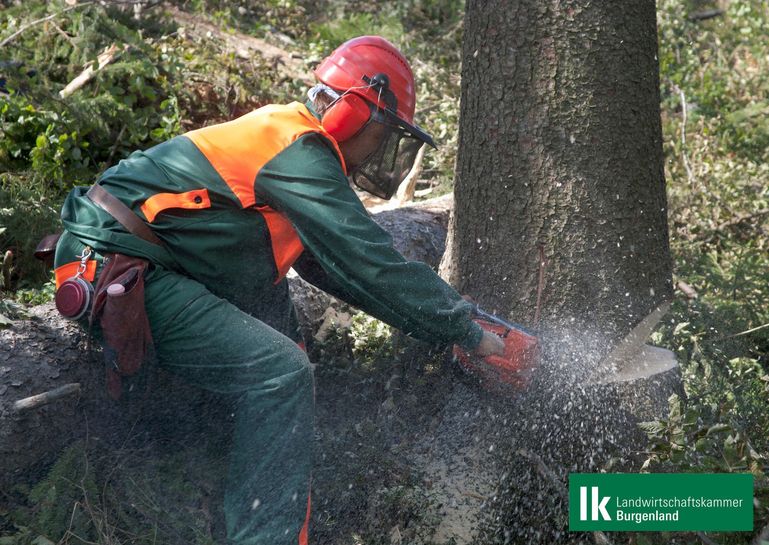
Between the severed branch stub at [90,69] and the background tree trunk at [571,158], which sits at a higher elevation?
the background tree trunk at [571,158]

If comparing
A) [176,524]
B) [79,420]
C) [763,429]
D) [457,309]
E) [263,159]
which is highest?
[263,159]

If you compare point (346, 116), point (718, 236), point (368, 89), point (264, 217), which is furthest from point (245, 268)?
point (718, 236)

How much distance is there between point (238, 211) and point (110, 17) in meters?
3.79

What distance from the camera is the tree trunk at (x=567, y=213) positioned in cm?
308

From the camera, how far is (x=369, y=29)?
24.7 ft

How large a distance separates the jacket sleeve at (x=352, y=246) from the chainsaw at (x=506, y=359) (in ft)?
0.54

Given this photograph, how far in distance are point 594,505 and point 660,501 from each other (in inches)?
9.3

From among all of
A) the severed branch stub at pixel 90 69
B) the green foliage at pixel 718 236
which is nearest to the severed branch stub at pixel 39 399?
the green foliage at pixel 718 236

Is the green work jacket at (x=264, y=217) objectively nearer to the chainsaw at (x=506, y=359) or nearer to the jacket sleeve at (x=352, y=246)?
the jacket sleeve at (x=352, y=246)

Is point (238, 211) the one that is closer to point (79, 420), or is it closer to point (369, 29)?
point (79, 420)

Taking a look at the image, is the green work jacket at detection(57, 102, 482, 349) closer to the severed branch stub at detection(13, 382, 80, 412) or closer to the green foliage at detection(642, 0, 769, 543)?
the severed branch stub at detection(13, 382, 80, 412)

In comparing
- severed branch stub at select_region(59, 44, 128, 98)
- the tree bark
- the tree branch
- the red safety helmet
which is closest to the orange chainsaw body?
the red safety helmet

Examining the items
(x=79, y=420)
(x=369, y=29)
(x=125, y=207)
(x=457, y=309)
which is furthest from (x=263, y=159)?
(x=369, y=29)

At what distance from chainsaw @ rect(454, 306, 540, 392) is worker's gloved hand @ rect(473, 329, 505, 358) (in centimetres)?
2
